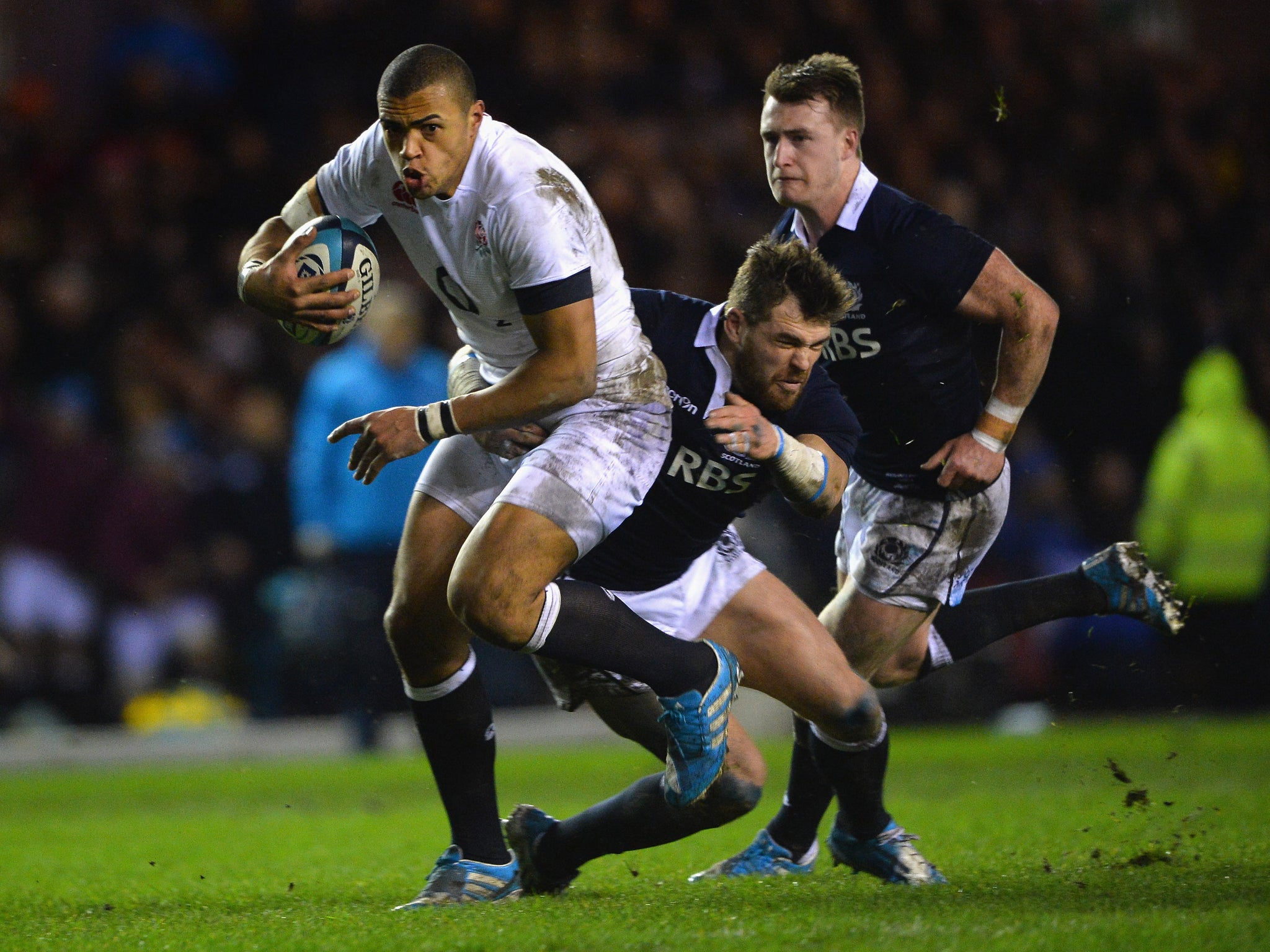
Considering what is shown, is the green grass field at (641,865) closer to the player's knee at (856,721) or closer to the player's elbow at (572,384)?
the player's knee at (856,721)

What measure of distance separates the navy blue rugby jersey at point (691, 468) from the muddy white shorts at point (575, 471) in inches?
3.4

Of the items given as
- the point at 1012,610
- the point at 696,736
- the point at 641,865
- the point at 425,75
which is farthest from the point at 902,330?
the point at 641,865

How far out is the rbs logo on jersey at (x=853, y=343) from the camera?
16.1 feet

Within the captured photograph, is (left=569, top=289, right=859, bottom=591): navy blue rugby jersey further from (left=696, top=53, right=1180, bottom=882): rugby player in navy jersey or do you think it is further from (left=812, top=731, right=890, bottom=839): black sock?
(left=812, top=731, right=890, bottom=839): black sock

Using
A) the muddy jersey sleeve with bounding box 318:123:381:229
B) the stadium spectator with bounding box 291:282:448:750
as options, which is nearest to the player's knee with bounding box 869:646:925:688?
the muddy jersey sleeve with bounding box 318:123:381:229

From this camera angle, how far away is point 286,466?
400 inches

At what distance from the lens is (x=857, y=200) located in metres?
4.85

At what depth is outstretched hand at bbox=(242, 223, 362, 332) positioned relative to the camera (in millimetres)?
4297

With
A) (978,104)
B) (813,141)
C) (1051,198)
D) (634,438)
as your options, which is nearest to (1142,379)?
(1051,198)

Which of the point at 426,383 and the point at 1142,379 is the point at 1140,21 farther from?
the point at 426,383

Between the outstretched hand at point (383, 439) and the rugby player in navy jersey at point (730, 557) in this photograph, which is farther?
the rugby player in navy jersey at point (730, 557)

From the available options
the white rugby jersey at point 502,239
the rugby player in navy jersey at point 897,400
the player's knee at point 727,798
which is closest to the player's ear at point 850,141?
the rugby player in navy jersey at point 897,400

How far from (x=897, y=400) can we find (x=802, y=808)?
54.2 inches

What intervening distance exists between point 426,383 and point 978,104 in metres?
3.54
